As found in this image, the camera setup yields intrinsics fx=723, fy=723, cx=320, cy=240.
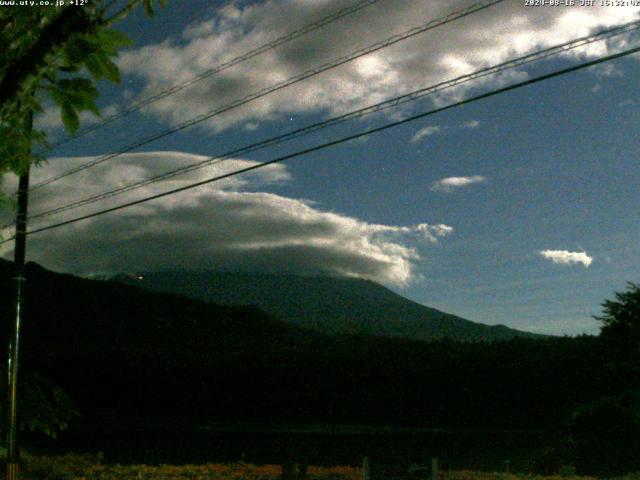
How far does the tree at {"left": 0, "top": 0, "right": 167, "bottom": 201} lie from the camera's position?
311 centimetres

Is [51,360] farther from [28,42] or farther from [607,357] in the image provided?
[28,42]

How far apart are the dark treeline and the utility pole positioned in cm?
1165

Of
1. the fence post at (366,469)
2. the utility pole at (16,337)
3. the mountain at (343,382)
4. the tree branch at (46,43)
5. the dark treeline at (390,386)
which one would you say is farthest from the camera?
the mountain at (343,382)

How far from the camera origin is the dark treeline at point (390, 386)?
52.3 feet

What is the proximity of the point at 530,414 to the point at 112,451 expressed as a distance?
13.6 metres

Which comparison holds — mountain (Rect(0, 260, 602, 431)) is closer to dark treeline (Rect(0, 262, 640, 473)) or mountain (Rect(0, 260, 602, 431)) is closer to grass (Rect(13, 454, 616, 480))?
dark treeline (Rect(0, 262, 640, 473))

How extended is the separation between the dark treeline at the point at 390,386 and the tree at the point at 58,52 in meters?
14.4

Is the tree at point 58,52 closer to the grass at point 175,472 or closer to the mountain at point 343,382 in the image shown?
the grass at point 175,472

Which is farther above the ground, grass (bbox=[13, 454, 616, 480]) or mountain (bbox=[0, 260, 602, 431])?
mountain (bbox=[0, 260, 602, 431])

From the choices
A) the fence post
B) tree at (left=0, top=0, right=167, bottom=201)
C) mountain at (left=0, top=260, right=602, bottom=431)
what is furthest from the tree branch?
mountain at (left=0, top=260, right=602, bottom=431)

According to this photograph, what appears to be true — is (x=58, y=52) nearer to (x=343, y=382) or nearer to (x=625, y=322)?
(x=625, y=322)

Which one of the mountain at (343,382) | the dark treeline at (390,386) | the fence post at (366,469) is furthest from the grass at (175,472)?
the mountain at (343,382)

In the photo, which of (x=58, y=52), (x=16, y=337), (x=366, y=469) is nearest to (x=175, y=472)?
(x=16, y=337)

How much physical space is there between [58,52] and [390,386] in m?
23.1
